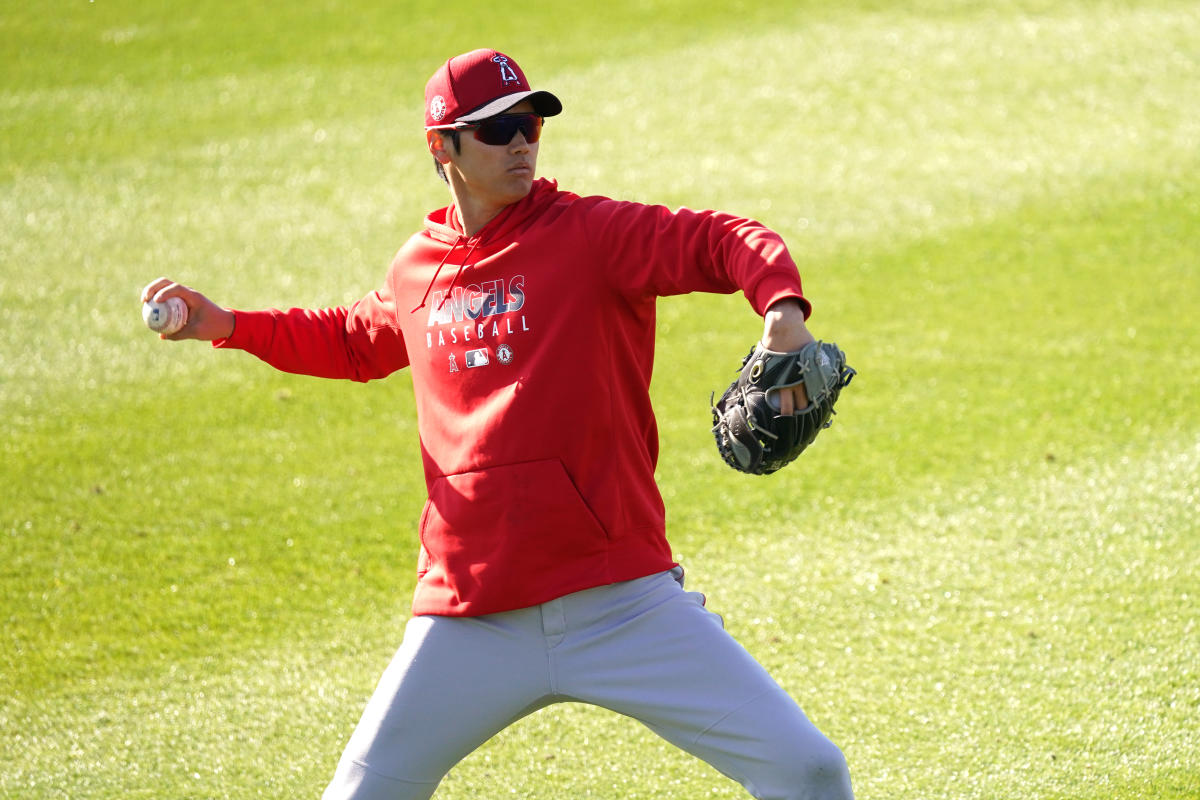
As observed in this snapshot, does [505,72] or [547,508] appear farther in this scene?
[505,72]

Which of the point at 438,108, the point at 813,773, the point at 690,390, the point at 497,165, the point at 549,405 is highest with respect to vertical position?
the point at 438,108

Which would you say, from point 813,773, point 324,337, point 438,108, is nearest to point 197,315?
point 324,337

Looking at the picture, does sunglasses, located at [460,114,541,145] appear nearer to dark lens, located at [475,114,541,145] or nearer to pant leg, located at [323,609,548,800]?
dark lens, located at [475,114,541,145]

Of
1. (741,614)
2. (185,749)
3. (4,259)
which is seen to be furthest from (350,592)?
(4,259)

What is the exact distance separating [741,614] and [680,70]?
6.43 meters

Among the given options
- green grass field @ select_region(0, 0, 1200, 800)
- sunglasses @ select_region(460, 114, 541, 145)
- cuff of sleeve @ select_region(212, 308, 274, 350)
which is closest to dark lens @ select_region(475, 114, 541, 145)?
sunglasses @ select_region(460, 114, 541, 145)

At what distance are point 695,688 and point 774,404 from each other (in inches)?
26.8

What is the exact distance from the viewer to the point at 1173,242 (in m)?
7.97

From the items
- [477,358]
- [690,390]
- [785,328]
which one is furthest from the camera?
[690,390]

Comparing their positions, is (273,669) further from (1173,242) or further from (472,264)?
(1173,242)

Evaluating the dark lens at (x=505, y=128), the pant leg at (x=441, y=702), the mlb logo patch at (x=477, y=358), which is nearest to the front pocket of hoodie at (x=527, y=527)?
the pant leg at (x=441, y=702)

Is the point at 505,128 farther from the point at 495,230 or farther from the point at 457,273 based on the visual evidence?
the point at 457,273

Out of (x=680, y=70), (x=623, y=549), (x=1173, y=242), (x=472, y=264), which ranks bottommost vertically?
(x=1173, y=242)

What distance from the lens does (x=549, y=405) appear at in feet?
9.86
